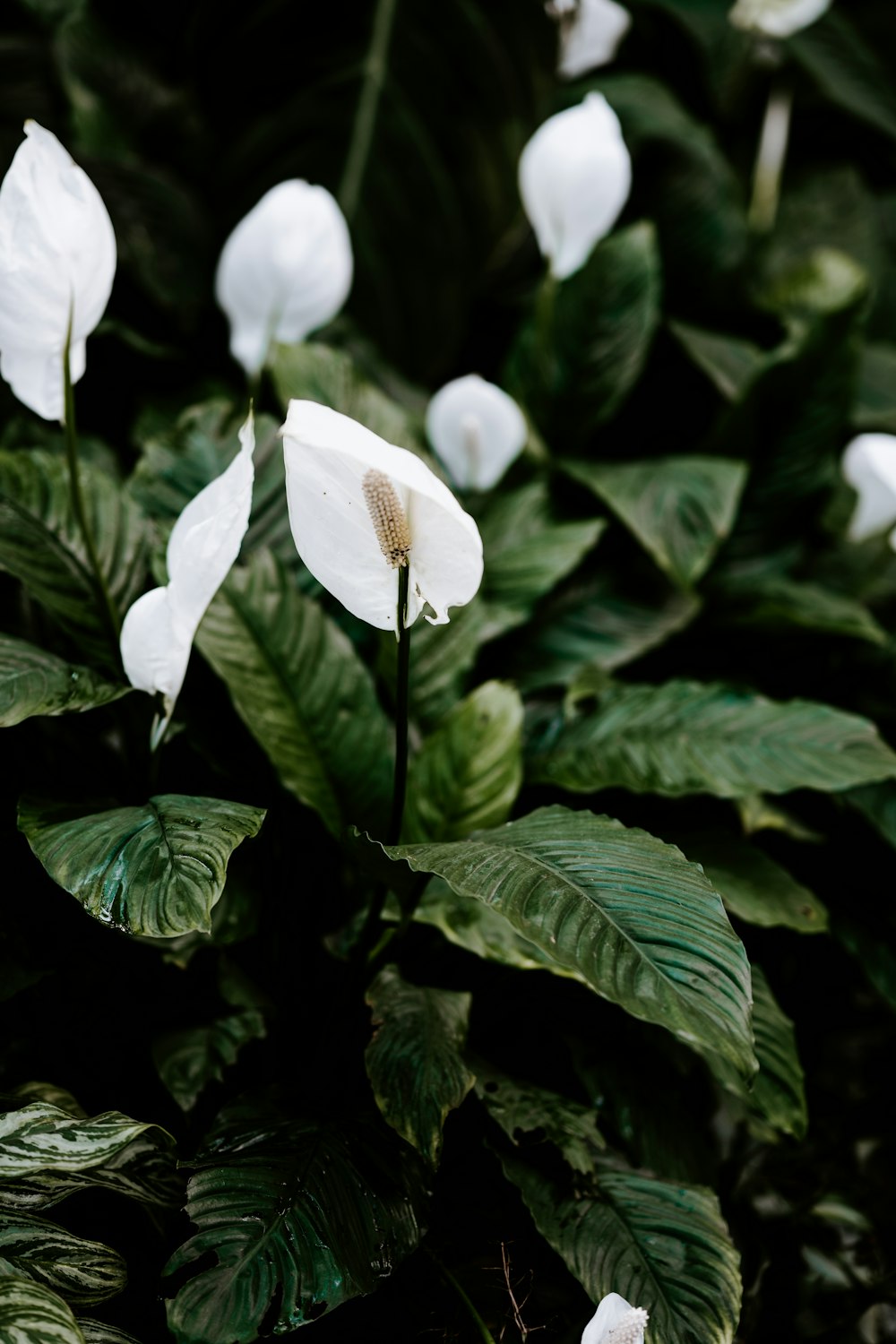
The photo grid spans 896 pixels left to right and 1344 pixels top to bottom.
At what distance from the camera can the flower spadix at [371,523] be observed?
58 centimetres

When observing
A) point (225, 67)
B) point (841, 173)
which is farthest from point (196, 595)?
point (841, 173)

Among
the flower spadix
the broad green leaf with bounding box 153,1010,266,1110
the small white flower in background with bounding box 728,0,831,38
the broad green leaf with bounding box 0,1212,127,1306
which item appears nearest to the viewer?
the flower spadix

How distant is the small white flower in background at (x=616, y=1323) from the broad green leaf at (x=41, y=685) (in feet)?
1.74

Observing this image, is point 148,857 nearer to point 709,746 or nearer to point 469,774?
point 469,774

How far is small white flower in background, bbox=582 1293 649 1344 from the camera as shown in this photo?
2.12 ft

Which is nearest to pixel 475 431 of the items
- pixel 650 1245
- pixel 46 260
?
pixel 46 260

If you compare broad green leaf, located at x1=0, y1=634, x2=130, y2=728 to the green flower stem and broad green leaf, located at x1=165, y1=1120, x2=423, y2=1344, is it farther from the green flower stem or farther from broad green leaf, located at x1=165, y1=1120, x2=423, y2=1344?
broad green leaf, located at x1=165, y1=1120, x2=423, y2=1344

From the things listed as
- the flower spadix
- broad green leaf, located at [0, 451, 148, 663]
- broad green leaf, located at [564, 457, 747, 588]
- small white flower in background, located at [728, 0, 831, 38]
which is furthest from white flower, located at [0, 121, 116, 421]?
small white flower in background, located at [728, 0, 831, 38]

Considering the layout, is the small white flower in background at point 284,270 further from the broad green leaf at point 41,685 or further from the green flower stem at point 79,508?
the broad green leaf at point 41,685

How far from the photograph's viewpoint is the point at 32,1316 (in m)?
0.60

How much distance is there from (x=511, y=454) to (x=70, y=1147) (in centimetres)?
90

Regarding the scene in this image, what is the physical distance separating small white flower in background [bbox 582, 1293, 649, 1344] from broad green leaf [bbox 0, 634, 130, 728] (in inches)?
20.9

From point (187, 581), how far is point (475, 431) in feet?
1.91

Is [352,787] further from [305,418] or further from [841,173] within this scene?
[841,173]
